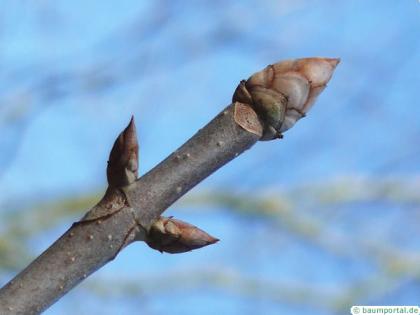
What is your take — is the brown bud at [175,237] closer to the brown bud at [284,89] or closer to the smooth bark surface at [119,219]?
the smooth bark surface at [119,219]

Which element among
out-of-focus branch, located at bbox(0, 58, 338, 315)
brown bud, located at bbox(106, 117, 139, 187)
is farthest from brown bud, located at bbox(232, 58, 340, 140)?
brown bud, located at bbox(106, 117, 139, 187)

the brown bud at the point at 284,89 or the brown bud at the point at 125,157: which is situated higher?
A: the brown bud at the point at 284,89

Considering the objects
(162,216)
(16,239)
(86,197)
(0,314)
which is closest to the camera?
(0,314)

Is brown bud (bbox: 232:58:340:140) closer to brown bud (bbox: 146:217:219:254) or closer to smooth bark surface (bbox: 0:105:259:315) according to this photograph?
smooth bark surface (bbox: 0:105:259:315)

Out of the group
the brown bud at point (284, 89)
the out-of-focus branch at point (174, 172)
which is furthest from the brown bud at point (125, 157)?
the brown bud at point (284, 89)

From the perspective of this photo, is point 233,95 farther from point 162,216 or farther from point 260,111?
point 162,216

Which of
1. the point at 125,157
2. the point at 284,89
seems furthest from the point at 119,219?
the point at 284,89

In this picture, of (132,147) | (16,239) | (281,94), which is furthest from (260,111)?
(16,239)
